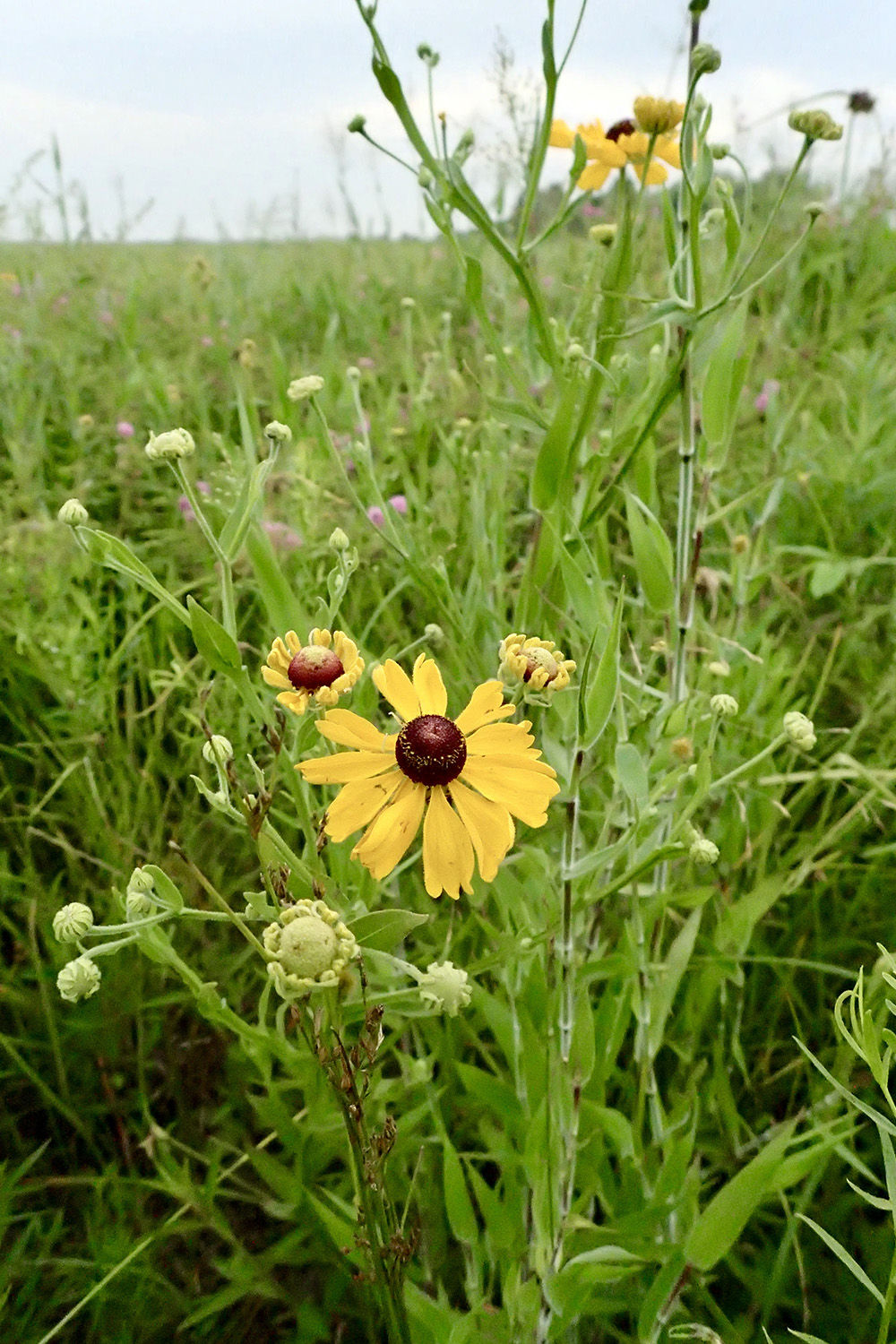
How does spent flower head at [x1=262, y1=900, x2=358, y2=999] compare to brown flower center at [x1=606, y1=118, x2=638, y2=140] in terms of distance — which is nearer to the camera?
spent flower head at [x1=262, y1=900, x2=358, y2=999]

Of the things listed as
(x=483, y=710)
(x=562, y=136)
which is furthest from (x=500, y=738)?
(x=562, y=136)

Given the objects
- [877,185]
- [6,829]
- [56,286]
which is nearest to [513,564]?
[6,829]

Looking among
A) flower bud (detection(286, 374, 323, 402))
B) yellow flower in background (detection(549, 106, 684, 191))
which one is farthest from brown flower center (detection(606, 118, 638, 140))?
flower bud (detection(286, 374, 323, 402))

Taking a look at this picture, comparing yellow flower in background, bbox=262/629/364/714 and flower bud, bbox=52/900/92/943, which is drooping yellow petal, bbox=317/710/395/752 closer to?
yellow flower in background, bbox=262/629/364/714

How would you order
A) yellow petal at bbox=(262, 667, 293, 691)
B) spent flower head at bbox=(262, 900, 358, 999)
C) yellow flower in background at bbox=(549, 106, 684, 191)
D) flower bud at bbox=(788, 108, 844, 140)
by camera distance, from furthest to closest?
1. yellow flower in background at bbox=(549, 106, 684, 191)
2. flower bud at bbox=(788, 108, 844, 140)
3. yellow petal at bbox=(262, 667, 293, 691)
4. spent flower head at bbox=(262, 900, 358, 999)

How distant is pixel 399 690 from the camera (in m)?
0.63

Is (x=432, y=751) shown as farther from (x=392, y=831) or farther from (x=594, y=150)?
(x=594, y=150)

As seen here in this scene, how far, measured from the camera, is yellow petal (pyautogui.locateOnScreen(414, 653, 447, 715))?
62cm

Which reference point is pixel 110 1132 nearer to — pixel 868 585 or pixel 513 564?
pixel 513 564

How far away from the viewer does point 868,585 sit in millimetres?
1612

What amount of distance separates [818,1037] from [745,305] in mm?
822

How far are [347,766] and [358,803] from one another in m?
0.02

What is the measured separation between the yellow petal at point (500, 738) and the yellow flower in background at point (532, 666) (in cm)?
3

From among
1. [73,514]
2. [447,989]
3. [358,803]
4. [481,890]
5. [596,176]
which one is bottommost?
[481,890]
